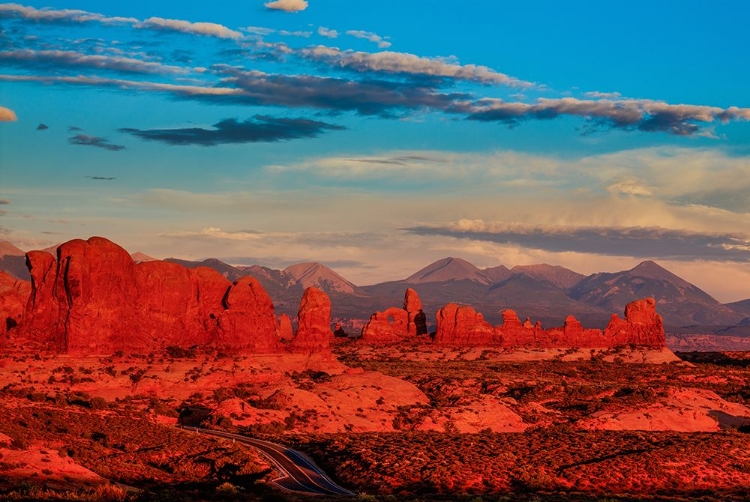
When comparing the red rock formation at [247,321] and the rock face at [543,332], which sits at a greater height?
the red rock formation at [247,321]

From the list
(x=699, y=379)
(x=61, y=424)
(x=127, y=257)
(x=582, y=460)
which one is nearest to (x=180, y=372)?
(x=127, y=257)

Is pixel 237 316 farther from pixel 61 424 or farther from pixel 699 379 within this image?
pixel 699 379

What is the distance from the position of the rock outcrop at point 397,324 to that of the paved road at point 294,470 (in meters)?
77.0

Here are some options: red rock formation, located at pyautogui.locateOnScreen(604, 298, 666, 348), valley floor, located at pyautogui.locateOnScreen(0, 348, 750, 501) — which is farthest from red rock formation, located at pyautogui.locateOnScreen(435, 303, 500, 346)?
valley floor, located at pyautogui.locateOnScreen(0, 348, 750, 501)

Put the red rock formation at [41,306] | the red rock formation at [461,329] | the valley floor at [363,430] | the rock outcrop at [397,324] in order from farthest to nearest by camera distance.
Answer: the rock outcrop at [397,324], the red rock formation at [461,329], the red rock formation at [41,306], the valley floor at [363,430]

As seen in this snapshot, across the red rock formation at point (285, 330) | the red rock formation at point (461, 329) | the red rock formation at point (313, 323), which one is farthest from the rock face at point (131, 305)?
the red rock formation at point (461, 329)

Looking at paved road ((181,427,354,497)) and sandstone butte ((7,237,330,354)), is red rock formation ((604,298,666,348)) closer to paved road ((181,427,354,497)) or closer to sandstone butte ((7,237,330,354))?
sandstone butte ((7,237,330,354))

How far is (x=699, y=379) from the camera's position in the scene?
129m

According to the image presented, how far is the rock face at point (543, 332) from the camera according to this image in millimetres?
151375

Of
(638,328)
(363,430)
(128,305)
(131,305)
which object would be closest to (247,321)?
(131,305)

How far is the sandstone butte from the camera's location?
85.6 meters

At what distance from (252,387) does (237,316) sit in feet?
29.2

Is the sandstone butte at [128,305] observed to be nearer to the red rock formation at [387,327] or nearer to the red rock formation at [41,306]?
the red rock formation at [41,306]

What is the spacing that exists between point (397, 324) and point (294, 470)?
93731 millimetres
